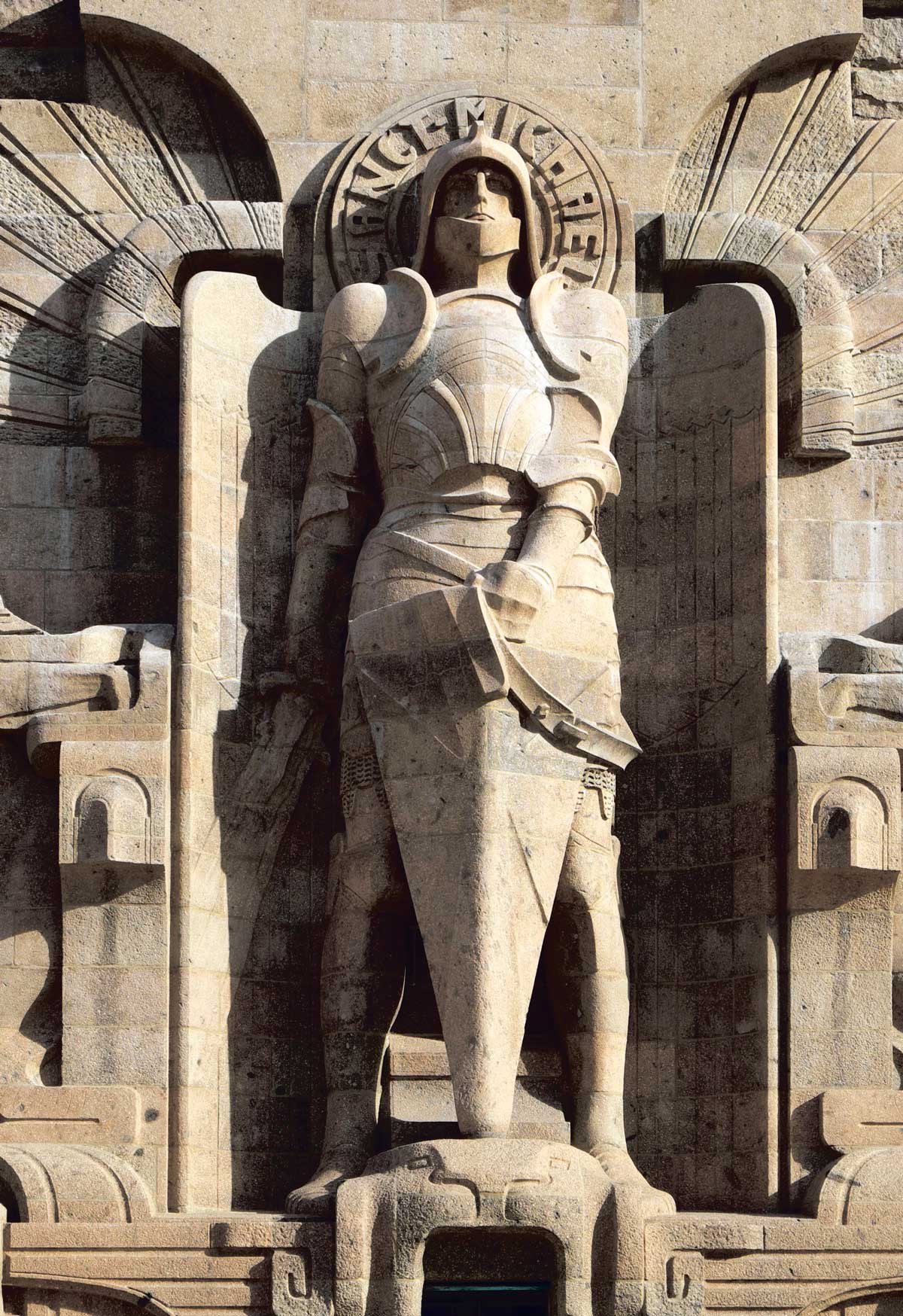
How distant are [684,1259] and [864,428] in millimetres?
4805

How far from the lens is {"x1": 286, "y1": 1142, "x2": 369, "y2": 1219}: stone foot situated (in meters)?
14.6

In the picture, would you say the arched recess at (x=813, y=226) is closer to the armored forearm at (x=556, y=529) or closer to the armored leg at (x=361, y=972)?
the armored forearm at (x=556, y=529)

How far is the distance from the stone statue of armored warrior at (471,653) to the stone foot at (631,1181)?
18 mm

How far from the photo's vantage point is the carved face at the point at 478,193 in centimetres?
1589

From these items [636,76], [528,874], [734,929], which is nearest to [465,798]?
[528,874]

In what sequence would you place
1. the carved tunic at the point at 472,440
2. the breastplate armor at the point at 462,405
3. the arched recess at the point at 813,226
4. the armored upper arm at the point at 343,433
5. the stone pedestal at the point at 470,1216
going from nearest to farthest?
the stone pedestal at the point at 470,1216
the carved tunic at the point at 472,440
the breastplate armor at the point at 462,405
the armored upper arm at the point at 343,433
the arched recess at the point at 813,226

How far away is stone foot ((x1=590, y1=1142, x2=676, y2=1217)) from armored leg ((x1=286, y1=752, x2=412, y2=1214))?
3.82 feet

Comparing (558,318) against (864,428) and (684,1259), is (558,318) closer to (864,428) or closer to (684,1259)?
(864,428)

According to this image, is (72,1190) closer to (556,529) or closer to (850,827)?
(556,529)

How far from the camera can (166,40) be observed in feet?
55.1

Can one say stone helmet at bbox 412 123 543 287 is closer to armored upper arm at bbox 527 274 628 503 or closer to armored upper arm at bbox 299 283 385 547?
armored upper arm at bbox 527 274 628 503

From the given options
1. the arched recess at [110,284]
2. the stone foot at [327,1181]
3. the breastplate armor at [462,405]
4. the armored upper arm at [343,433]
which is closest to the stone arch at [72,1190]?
the stone foot at [327,1181]

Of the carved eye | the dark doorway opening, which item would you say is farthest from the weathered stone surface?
the dark doorway opening

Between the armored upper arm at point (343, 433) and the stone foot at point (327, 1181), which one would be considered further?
the armored upper arm at point (343, 433)
